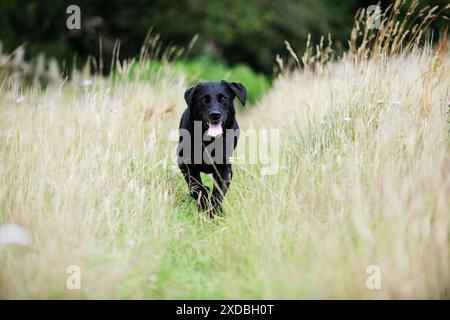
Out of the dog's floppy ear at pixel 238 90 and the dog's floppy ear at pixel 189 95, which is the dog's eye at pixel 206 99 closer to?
the dog's floppy ear at pixel 189 95

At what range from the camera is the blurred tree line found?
16.8m

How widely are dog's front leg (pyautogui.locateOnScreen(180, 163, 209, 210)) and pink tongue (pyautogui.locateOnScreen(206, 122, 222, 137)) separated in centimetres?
41

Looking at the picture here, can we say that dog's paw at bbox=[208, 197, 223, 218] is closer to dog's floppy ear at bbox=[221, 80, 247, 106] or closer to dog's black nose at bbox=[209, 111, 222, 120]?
dog's black nose at bbox=[209, 111, 222, 120]

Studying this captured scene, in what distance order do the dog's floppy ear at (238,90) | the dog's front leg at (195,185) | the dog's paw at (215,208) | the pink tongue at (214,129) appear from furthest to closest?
the dog's floppy ear at (238,90) → the dog's front leg at (195,185) → the pink tongue at (214,129) → the dog's paw at (215,208)

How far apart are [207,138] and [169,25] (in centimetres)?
1423

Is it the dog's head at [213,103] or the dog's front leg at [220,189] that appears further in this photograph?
the dog's head at [213,103]

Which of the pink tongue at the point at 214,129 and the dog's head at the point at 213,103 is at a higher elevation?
the dog's head at the point at 213,103

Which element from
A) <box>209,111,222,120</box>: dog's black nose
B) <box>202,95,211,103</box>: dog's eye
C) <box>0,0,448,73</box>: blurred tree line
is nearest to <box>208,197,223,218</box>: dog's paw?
<box>209,111,222,120</box>: dog's black nose

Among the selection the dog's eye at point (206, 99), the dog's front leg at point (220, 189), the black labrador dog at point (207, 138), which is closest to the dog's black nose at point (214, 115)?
the black labrador dog at point (207, 138)

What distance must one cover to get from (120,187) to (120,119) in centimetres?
149

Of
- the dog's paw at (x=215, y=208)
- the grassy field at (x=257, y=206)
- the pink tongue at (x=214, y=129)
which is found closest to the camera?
the grassy field at (x=257, y=206)

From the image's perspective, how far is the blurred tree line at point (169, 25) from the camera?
55.2 feet

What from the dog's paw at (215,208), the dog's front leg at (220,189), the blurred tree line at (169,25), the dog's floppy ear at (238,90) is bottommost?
the dog's paw at (215,208)

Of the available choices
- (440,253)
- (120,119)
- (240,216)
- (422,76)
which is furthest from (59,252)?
(422,76)
